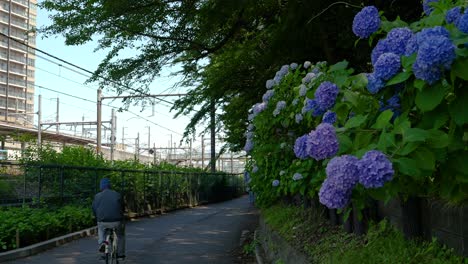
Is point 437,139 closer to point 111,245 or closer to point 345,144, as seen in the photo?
point 345,144

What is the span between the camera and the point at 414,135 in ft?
7.26

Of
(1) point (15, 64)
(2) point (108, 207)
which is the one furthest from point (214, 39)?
(1) point (15, 64)

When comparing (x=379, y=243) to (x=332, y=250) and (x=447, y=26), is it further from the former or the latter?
(x=447, y=26)

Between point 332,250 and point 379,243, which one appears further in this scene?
point 332,250

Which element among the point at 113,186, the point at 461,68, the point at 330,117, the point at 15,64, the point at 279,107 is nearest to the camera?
the point at 461,68

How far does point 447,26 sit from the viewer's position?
2.38 m

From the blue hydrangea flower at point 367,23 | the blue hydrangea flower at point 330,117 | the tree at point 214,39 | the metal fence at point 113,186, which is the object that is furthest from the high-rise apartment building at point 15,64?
the blue hydrangea flower at point 367,23

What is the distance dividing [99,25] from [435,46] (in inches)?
390

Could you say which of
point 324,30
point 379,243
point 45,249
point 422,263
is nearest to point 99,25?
point 324,30

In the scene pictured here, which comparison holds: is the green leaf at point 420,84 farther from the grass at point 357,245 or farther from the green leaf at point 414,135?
the grass at point 357,245

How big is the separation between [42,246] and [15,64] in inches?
4884

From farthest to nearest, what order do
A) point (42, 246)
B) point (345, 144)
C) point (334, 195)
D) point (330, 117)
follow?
point (42, 246) → point (330, 117) → point (345, 144) → point (334, 195)

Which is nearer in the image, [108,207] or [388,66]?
[388,66]

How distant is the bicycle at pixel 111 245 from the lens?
31.7ft
